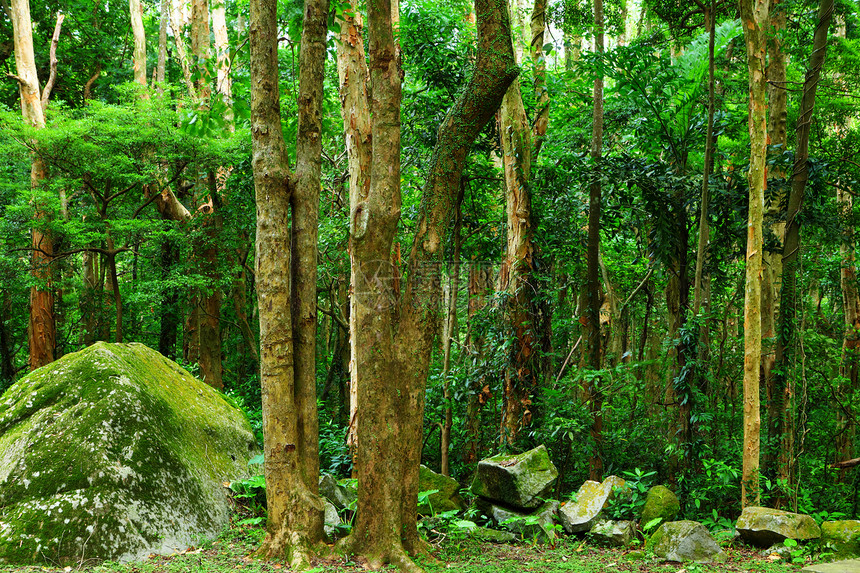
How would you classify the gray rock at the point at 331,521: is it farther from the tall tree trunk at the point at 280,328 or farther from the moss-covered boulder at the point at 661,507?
the moss-covered boulder at the point at 661,507

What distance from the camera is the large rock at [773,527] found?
5371mm

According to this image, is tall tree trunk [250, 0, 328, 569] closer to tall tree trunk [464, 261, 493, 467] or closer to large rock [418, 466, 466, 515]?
large rock [418, 466, 466, 515]

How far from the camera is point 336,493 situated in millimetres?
5797

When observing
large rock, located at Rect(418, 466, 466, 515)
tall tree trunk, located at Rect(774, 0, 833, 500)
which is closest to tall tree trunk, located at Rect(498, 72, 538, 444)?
large rock, located at Rect(418, 466, 466, 515)

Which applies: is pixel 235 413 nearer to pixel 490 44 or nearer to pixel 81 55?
pixel 490 44

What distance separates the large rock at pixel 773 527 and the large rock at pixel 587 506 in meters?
1.24

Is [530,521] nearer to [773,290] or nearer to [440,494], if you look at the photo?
[440,494]

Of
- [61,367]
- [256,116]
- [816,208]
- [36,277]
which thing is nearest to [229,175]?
[36,277]

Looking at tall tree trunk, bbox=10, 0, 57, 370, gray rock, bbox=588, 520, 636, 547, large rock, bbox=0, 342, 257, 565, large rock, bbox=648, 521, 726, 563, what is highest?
tall tree trunk, bbox=10, 0, 57, 370

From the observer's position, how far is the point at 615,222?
27.7 ft

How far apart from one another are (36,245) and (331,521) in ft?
31.6

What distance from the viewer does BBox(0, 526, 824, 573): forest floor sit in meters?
4.09

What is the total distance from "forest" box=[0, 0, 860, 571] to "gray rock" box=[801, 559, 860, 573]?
1030 millimetres

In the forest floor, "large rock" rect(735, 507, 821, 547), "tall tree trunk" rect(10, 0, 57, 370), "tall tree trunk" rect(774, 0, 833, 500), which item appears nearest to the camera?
the forest floor
